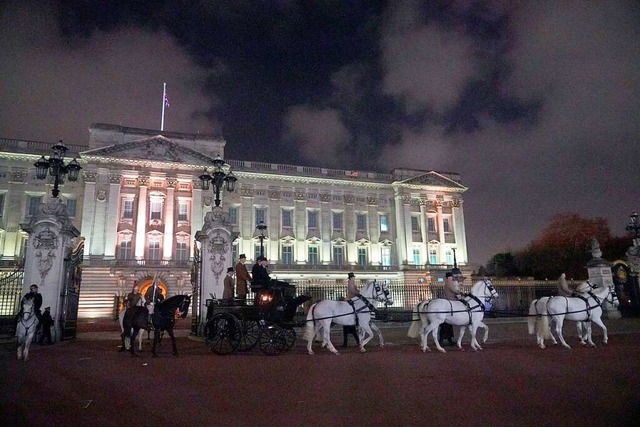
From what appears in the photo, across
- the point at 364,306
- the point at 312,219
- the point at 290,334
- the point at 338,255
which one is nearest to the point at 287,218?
the point at 312,219

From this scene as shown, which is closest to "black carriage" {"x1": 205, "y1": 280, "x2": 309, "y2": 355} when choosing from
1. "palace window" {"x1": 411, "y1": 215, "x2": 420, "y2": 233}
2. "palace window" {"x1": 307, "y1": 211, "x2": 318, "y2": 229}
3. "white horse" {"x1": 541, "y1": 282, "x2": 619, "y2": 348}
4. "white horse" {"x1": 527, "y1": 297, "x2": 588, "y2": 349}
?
"white horse" {"x1": 527, "y1": 297, "x2": 588, "y2": 349}

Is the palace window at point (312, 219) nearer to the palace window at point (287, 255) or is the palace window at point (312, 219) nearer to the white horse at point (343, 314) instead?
the palace window at point (287, 255)

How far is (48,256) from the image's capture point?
12.5m

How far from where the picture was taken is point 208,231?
1386 centimetres

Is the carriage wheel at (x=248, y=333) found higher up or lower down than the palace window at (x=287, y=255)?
lower down

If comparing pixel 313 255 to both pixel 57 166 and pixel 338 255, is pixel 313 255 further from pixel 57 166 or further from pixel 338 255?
pixel 57 166

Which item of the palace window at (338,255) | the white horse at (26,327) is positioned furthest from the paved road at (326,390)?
the palace window at (338,255)

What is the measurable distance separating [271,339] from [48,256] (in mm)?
7304

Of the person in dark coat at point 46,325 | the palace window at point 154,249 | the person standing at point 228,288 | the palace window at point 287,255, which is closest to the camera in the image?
the person standing at point 228,288

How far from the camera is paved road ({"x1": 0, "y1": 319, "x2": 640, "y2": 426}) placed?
4.76 m

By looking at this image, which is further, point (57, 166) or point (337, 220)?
point (337, 220)

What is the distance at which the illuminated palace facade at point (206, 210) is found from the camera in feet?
123

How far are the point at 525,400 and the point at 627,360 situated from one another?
473cm

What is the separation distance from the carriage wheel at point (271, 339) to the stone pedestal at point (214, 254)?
3.75m
